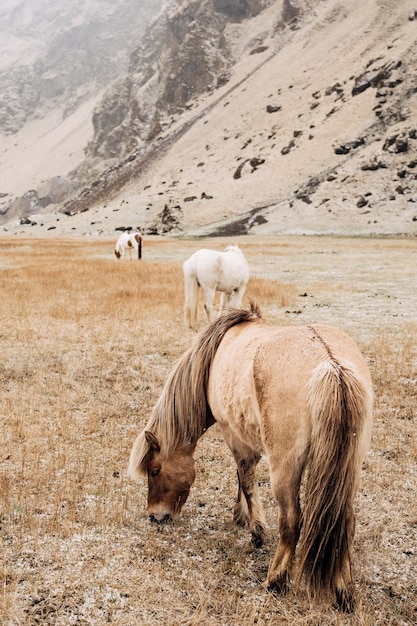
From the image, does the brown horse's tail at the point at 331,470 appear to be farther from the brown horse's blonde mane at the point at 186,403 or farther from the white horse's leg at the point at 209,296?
the white horse's leg at the point at 209,296

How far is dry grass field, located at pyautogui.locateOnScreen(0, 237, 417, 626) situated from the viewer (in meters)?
3.22

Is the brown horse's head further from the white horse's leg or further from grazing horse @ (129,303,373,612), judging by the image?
the white horse's leg

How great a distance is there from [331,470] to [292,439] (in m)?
0.30

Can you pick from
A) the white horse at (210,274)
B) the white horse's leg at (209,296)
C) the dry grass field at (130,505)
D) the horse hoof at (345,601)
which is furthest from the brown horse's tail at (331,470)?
the white horse's leg at (209,296)

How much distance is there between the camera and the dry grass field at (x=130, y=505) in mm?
3217

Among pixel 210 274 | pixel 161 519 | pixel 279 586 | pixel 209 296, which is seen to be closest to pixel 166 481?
pixel 161 519

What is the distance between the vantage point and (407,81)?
6141cm

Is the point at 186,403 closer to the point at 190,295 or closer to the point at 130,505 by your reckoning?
the point at 130,505

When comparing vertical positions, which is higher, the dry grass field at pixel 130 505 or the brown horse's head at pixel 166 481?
the brown horse's head at pixel 166 481

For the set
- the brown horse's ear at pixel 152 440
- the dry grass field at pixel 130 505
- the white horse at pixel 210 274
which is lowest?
the dry grass field at pixel 130 505

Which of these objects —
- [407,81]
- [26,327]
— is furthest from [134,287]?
[407,81]

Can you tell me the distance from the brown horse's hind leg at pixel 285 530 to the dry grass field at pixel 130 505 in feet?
0.52

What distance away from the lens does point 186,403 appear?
4.15 m

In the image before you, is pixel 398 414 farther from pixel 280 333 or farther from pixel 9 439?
pixel 9 439
